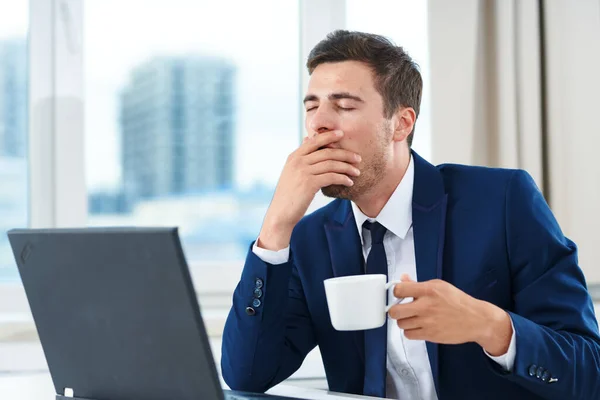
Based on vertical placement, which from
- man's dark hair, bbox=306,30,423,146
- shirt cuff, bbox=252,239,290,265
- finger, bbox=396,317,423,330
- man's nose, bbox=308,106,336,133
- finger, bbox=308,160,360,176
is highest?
man's dark hair, bbox=306,30,423,146

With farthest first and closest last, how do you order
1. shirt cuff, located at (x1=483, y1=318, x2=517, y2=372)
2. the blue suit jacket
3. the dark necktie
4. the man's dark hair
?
the man's dark hair < the dark necktie < the blue suit jacket < shirt cuff, located at (x1=483, y1=318, x2=517, y2=372)

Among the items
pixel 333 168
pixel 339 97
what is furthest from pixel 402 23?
pixel 333 168

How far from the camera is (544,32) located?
224 cm

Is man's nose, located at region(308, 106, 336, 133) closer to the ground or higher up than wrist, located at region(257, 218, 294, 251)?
higher up

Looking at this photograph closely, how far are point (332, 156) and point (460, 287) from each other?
0.36 metres

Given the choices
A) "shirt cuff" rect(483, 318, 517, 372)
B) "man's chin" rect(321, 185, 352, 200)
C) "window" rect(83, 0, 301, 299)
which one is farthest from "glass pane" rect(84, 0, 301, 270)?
"shirt cuff" rect(483, 318, 517, 372)

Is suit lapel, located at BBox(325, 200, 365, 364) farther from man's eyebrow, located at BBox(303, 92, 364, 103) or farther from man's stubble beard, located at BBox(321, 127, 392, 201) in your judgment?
man's eyebrow, located at BBox(303, 92, 364, 103)

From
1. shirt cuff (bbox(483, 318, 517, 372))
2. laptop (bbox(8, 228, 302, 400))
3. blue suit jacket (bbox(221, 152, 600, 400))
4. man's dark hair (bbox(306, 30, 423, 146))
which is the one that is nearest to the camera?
laptop (bbox(8, 228, 302, 400))

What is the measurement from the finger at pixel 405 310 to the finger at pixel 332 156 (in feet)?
1.46

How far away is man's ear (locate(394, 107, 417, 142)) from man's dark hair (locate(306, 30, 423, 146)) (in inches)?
0.6

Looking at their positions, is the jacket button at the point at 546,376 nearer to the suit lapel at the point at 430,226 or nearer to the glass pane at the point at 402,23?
the suit lapel at the point at 430,226

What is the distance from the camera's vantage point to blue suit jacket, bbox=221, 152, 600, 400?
1265 mm

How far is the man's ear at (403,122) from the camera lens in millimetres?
1559

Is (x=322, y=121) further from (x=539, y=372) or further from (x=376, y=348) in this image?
(x=539, y=372)
